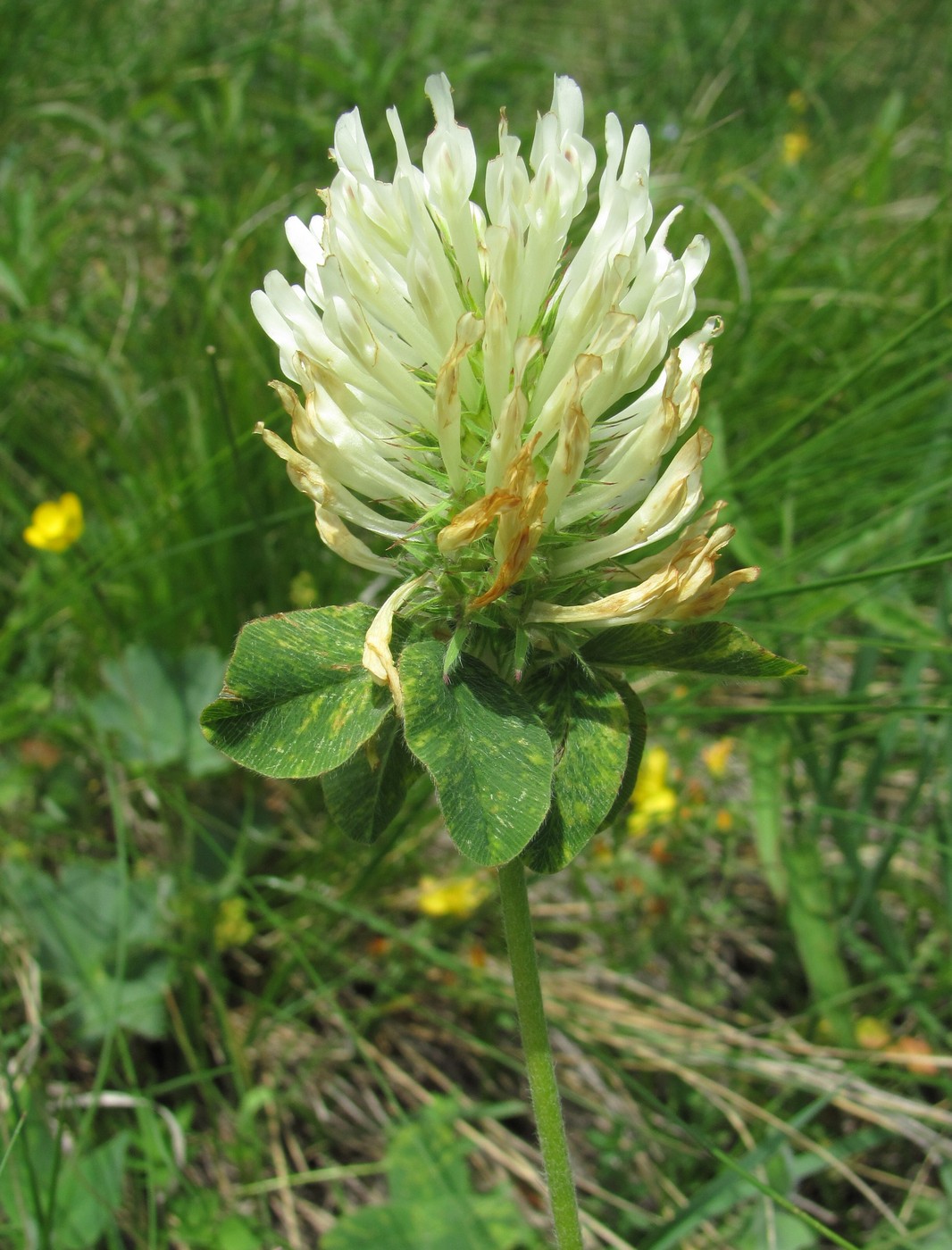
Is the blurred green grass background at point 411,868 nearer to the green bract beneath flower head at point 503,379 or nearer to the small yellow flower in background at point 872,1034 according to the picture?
the small yellow flower in background at point 872,1034

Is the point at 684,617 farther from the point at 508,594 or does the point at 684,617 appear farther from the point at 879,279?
the point at 879,279

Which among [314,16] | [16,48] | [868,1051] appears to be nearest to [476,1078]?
[868,1051]

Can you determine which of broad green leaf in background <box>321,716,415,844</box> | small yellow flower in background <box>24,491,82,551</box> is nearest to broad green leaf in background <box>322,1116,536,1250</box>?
broad green leaf in background <box>321,716,415,844</box>

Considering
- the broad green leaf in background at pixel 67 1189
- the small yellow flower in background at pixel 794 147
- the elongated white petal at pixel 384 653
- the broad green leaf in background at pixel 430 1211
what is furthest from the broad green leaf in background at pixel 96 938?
the small yellow flower in background at pixel 794 147

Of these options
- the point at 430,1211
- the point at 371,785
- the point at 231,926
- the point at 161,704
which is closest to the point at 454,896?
the point at 231,926

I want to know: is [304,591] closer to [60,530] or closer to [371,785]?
[60,530]

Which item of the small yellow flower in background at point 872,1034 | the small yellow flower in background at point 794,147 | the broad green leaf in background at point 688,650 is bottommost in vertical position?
the small yellow flower in background at point 872,1034

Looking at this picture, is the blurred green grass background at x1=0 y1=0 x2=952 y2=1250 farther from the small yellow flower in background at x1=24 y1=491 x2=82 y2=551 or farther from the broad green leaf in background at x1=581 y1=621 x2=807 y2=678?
the broad green leaf in background at x1=581 y1=621 x2=807 y2=678
